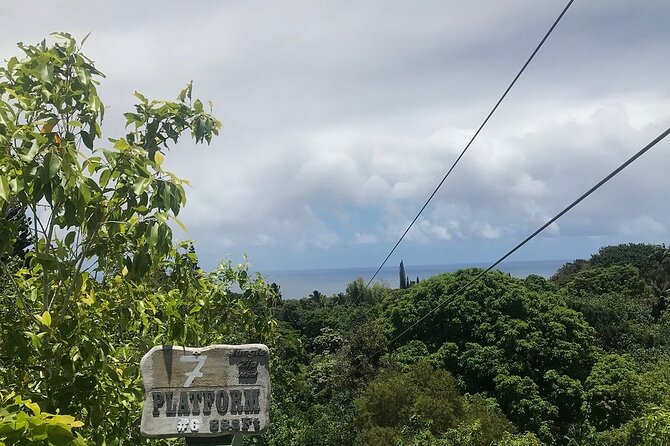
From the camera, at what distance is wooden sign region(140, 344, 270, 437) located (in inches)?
136

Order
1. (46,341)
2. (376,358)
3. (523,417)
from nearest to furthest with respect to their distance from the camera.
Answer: (46,341) → (523,417) → (376,358)

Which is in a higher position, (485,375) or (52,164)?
(52,164)

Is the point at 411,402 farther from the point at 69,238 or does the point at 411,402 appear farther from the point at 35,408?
the point at 35,408

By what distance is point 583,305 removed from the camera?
84.7ft

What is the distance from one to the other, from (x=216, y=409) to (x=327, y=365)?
66.6 ft

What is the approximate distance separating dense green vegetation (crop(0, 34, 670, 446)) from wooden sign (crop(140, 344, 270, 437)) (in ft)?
0.53

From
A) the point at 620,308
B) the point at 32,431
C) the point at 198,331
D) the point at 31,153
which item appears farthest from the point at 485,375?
the point at 32,431

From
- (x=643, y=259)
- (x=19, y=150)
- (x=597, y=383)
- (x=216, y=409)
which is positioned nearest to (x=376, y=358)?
(x=597, y=383)

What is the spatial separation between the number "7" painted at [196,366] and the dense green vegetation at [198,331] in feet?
0.48

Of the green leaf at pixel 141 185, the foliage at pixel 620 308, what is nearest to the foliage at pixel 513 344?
the foliage at pixel 620 308

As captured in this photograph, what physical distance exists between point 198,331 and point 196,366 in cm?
51

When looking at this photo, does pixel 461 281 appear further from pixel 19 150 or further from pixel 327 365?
pixel 19 150

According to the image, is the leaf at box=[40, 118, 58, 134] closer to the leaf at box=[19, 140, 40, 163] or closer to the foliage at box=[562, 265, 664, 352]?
the leaf at box=[19, 140, 40, 163]

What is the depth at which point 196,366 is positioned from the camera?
360 centimetres
